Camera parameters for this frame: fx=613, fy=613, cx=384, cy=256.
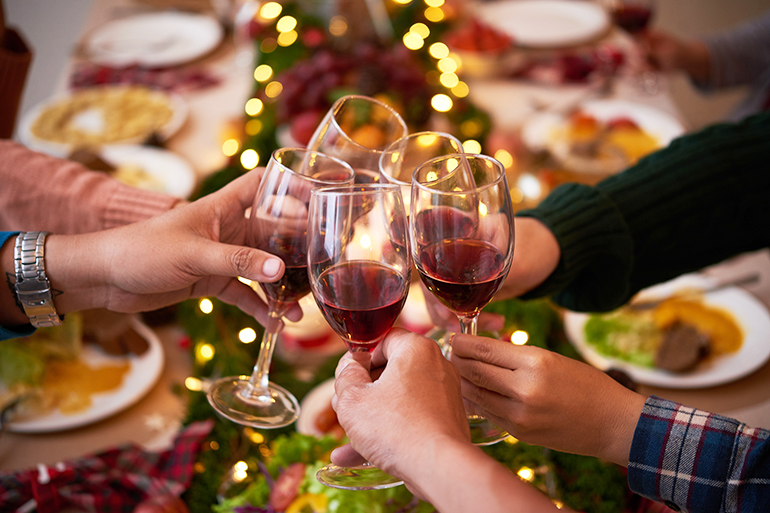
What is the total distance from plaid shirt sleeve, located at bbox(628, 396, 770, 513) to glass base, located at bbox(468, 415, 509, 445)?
17cm

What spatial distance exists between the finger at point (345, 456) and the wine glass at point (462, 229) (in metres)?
0.23

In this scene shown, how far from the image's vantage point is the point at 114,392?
1310mm

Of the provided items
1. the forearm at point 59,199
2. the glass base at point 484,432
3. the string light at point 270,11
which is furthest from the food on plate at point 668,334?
the string light at point 270,11

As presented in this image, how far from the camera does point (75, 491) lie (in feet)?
3.41

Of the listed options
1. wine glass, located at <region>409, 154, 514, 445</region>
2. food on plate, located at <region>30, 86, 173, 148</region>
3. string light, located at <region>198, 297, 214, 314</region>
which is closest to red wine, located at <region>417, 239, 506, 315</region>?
wine glass, located at <region>409, 154, 514, 445</region>

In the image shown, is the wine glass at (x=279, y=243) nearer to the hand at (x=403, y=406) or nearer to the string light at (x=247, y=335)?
the hand at (x=403, y=406)

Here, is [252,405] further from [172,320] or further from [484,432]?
[172,320]

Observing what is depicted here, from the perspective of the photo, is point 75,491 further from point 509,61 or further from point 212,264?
point 509,61

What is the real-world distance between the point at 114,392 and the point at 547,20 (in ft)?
7.29

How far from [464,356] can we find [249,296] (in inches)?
17.8

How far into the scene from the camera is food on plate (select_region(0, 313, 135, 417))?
1.26 meters

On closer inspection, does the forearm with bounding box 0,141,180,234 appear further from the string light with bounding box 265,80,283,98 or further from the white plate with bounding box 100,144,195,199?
the string light with bounding box 265,80,283,98

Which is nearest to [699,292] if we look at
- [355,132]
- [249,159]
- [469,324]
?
[469,324]

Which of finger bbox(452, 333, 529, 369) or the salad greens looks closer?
finger bbox(452, 333, 529, 369)
